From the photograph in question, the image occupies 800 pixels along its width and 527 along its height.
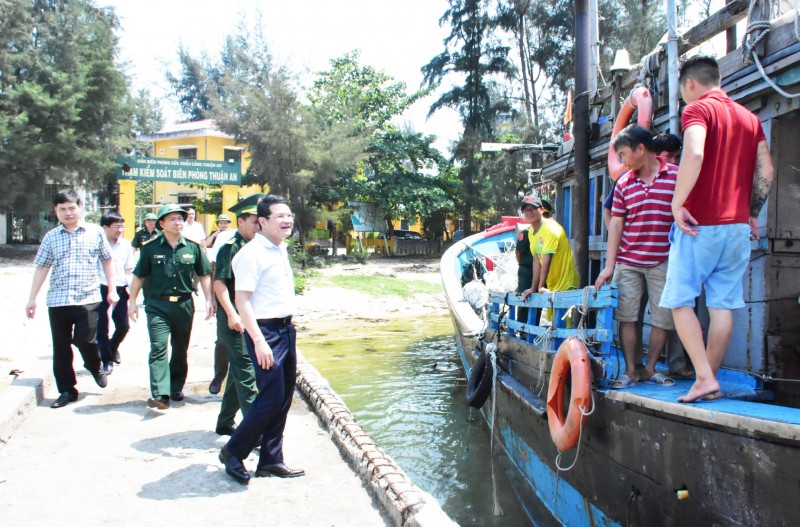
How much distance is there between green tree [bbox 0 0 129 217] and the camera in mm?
20266

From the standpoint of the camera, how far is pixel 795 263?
4.07m

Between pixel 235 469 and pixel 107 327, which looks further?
pixel 107 327

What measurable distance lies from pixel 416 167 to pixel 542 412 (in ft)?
82.3

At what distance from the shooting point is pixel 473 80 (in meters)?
28.4

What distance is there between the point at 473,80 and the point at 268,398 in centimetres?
2650

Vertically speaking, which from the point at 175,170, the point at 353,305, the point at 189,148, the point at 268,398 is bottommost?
the point at 353,305

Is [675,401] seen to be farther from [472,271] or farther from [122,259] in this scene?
[472,271]

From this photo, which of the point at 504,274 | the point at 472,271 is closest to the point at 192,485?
the point at 504,274

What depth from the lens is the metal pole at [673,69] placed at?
14.9 feet

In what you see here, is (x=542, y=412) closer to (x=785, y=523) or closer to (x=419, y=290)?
(x=785, y=523)

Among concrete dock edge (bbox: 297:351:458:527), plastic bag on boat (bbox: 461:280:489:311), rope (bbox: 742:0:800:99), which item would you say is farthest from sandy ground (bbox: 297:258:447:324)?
rope (bbox: 742:0:800:99)

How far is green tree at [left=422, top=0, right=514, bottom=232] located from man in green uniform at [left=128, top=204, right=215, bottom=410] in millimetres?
23004

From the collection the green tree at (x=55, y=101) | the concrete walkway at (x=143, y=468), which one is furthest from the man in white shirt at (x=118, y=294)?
the green tree at (x=55, y=101)

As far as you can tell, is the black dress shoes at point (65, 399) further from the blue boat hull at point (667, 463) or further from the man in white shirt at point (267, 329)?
the blue boat hull at point (667, 463)
